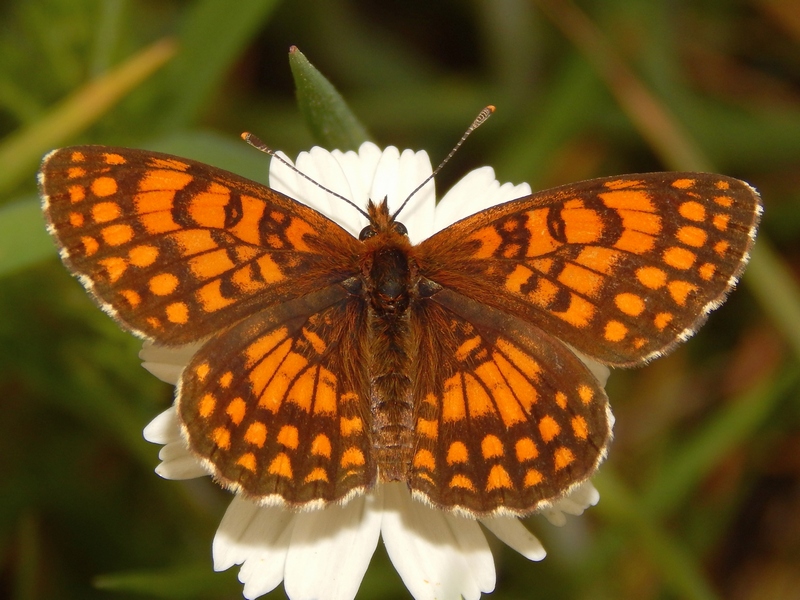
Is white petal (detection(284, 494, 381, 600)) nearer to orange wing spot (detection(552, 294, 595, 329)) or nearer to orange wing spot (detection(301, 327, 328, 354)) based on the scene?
orange wing spot (detection(301, 327, 328, 354))

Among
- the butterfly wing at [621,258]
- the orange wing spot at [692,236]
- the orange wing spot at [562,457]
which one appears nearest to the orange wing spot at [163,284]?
the butterfly wing at [621,258]

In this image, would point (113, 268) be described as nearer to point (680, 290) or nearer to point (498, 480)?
point (498, 480)

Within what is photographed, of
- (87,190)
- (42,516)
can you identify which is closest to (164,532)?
(42,516)

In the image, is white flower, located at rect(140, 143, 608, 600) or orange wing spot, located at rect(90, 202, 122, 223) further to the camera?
white flower, located at rect(140, 143, 608, 600)

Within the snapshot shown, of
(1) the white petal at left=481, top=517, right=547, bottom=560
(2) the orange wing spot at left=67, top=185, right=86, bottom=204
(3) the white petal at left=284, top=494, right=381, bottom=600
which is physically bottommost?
(1) the white petal at left=481, top=517, right=547, bottom=560

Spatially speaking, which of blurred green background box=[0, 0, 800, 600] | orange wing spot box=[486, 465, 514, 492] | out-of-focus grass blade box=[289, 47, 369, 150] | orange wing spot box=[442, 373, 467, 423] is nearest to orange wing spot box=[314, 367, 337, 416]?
orange wing spot box=[442, 373, 467, 423]

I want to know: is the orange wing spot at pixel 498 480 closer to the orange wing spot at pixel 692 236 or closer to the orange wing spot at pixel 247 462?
the orange wing spot at pixel 247 462
